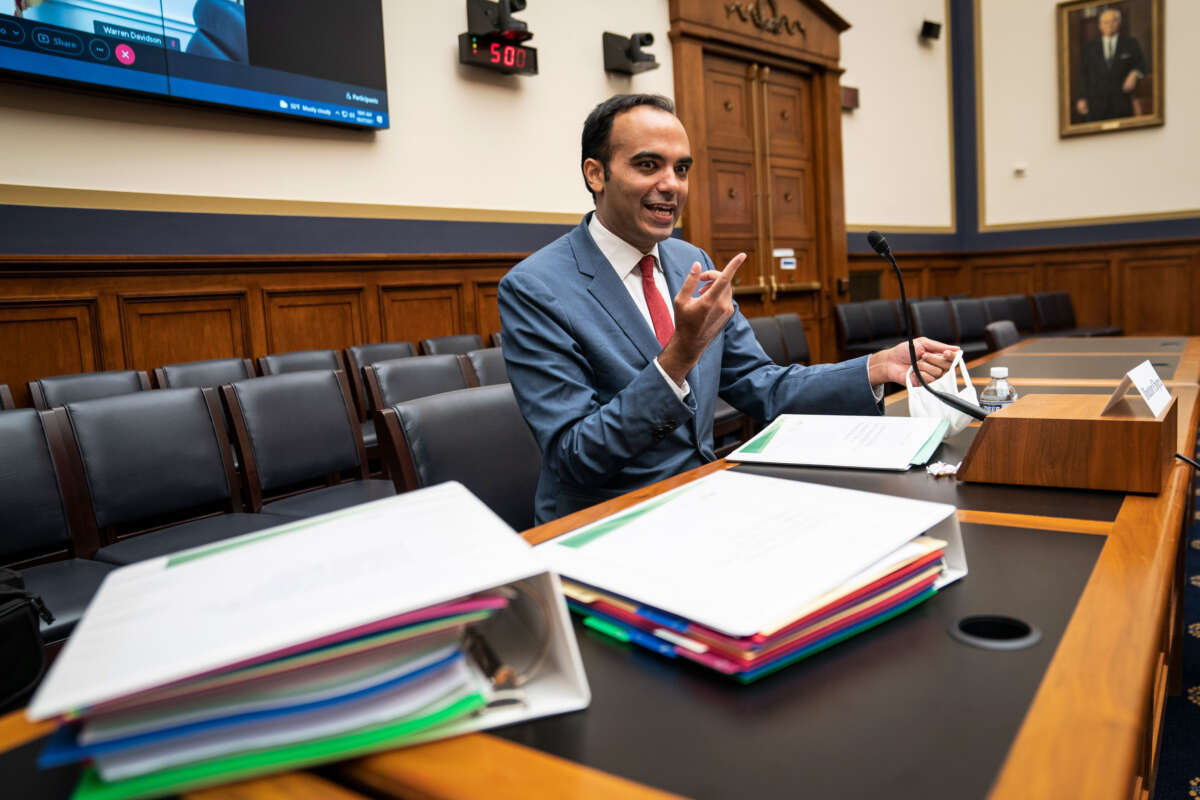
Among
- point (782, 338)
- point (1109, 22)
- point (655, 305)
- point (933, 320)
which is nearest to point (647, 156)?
point (655, 305)

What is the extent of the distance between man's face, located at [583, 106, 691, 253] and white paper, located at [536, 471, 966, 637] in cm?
89

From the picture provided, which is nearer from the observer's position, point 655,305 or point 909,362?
point 909,362

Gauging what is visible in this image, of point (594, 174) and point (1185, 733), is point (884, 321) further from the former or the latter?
point (594, 174)

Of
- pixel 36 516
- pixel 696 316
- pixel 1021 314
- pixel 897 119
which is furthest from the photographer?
pixel 897 119

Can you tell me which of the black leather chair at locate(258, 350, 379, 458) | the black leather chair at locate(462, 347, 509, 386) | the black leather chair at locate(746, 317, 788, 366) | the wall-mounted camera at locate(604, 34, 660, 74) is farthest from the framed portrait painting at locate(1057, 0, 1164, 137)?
the black leather chair at locate(258, 350, 379, 458)

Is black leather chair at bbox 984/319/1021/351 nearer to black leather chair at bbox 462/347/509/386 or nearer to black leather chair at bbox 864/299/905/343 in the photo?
black leather chair at bbox 864/299/905/343

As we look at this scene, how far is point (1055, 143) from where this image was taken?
27.0 ft

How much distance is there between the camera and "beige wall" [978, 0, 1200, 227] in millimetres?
7691

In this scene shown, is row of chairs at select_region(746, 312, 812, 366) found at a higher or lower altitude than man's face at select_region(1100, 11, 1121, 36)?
lower

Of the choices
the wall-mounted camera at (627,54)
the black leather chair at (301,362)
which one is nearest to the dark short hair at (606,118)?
the black leather chair at (301,362)

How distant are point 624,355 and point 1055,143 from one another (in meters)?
8.27

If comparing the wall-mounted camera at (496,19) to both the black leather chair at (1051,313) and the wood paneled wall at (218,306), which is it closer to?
the wood paneled wall at (218,306)

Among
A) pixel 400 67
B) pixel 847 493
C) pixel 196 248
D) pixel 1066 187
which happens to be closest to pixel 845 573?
pixel 847 493

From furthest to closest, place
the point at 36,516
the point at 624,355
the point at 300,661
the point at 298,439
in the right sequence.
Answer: the point at 298,439, the point at 36,516, the point at 624,355, the point at 300,661
